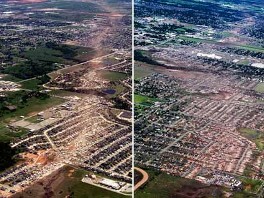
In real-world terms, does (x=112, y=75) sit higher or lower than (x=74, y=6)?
lower

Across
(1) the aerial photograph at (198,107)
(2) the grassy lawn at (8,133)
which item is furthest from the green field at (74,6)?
(2) the grassy lawn at (8,133)

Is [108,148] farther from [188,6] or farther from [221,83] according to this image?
[188,6]

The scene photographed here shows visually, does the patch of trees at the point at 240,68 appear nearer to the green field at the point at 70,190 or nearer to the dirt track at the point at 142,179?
the dirt track at the point at 142,179

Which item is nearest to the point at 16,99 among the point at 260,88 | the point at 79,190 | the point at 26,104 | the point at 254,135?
the point at 26,104

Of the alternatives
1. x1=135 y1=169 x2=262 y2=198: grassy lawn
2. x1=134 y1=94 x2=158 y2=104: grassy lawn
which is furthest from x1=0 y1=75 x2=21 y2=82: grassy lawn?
x1=135 y1=169 x2=262 y2=198: grassy lawn

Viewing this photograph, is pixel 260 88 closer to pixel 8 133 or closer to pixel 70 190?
pixel 8 133
